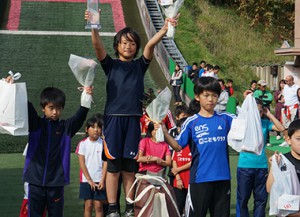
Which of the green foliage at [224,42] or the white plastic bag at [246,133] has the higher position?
the green foliage at [224,42]

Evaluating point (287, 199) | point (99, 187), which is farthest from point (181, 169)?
point (287, 199)

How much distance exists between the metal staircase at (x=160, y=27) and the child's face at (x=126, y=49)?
19.0m

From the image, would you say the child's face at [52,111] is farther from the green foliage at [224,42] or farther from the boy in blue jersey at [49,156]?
the green foliage at [224,42]

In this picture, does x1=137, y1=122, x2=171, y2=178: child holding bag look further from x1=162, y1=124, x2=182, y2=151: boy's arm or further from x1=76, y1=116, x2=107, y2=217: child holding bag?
x1=162, y1=124, x2=182, y2=151: boy's arm

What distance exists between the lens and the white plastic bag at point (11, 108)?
22.2 ft

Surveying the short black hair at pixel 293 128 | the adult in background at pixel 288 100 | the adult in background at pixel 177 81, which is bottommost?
the short black hair at pixel 293 128

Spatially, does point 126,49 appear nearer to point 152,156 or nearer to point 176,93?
point 152,156

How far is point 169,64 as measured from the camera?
1051 inches

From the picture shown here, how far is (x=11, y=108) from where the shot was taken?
6.76 m

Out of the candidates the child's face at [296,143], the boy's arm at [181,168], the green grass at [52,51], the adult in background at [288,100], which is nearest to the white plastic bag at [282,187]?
the child's face at [296,143]

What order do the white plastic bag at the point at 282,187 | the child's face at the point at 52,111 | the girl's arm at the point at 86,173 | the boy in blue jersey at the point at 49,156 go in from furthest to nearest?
the girl's arm at the point at 86,173 → the child's face at the point at 52,111 → the boy in blue jersey at the point at 49,156 → the white plastic bag at the point at 282,187

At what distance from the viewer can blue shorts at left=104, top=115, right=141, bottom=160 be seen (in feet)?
22.8

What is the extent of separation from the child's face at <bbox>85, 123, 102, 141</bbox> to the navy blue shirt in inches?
88.2

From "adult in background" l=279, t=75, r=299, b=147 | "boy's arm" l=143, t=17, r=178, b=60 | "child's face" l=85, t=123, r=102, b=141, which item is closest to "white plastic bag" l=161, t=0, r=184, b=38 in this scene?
"boy's arm" l=143, t=17, r=178, b=60
